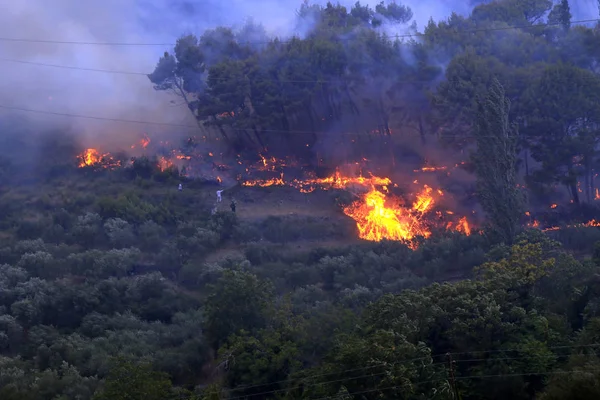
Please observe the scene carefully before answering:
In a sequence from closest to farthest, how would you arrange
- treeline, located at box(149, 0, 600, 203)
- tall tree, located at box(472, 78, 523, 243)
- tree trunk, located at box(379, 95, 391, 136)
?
tall tree, located at box(472, 78, 523, 243), treeline, located at box(149, 0, 600, 203), tree trunk, located at box(379, 95, 391, 136)

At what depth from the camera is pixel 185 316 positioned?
27344 mm

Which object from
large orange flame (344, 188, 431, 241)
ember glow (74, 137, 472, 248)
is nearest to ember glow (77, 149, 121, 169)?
ember glow (74, 137, 472, 248)

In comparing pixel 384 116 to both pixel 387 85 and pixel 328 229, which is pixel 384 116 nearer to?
pixel 387 85

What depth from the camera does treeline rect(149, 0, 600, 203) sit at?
1437 inches

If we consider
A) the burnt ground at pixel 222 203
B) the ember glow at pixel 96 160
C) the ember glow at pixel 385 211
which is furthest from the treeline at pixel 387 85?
the ember glow at pixel 96 160

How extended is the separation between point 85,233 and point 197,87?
563 inches

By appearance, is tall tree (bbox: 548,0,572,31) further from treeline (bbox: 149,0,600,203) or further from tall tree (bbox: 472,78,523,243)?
tall tree (bbox: 472,78,523,243)

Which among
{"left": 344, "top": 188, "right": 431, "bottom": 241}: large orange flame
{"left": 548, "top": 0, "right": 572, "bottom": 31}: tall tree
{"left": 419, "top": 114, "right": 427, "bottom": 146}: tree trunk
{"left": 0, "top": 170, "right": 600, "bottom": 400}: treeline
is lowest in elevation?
{"left": 0, "top": 170, "right": 600, "bottom": 400}: treeline

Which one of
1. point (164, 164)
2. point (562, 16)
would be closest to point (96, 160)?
point (164, 164)

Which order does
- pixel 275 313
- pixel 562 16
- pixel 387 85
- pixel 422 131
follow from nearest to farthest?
pixel 275 313 < pixel 422 131 < pixel 387 85 < pixel 562 16

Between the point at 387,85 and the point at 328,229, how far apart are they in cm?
1105

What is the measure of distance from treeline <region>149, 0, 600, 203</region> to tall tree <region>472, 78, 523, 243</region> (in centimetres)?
457

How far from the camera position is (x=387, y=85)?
4231 cm

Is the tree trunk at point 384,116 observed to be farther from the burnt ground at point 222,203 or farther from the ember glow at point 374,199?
the burnt ground at point 222,203
